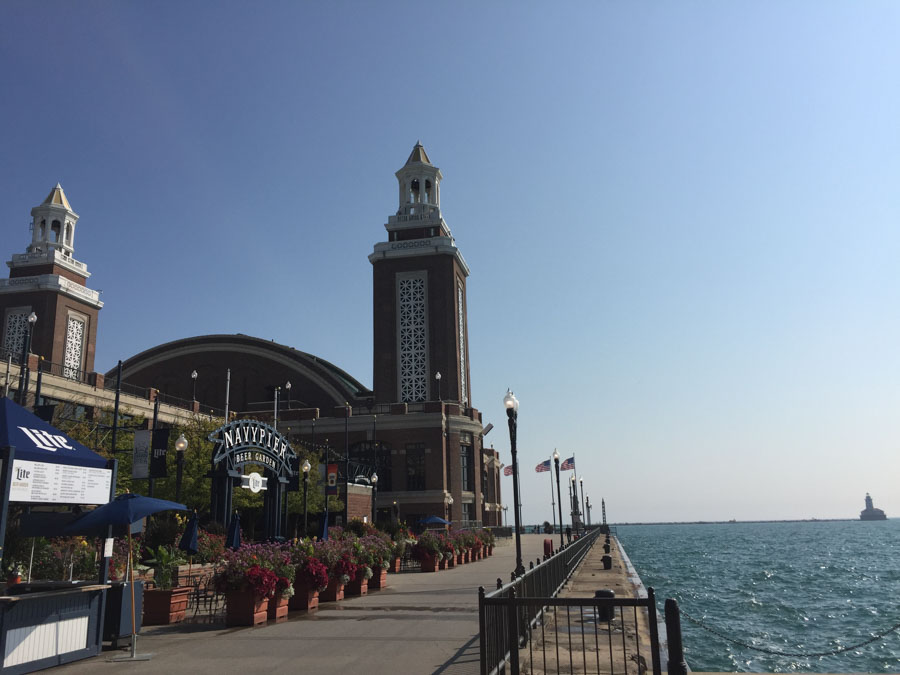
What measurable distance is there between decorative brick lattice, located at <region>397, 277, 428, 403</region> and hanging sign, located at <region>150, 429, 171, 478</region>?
4671cm

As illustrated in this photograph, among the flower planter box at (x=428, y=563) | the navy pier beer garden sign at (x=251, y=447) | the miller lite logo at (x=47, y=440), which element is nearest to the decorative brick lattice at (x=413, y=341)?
the flower planter box at (x=428, y=563)

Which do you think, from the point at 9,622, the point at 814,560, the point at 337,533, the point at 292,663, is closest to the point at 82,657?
the point at 9,622

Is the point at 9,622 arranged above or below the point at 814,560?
above

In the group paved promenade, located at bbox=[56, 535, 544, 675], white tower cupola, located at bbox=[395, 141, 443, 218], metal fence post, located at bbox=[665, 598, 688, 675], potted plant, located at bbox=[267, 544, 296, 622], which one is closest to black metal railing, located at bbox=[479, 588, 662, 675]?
metal fence post, located at bbox=[665, 598, 688, 675]

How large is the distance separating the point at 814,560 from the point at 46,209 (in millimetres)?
93485

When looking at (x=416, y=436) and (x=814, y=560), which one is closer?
(x=416, y=436)

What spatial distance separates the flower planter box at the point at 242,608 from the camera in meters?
14.3

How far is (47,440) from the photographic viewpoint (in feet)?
36.3

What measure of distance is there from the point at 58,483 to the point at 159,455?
1638 centimetres

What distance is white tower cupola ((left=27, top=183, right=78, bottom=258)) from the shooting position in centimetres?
8038

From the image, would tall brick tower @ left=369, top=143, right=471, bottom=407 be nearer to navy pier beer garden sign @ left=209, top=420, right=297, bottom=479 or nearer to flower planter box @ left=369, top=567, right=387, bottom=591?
navy pier beer garden sign @ left=209, top=420, right=297, bottom=479

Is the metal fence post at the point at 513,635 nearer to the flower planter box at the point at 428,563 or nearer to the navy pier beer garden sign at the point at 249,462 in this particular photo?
the navy pier beer garden sign at the point at 249,462

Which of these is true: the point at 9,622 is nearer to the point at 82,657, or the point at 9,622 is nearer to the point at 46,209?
the point at 82,657

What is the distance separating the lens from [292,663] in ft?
34.8
